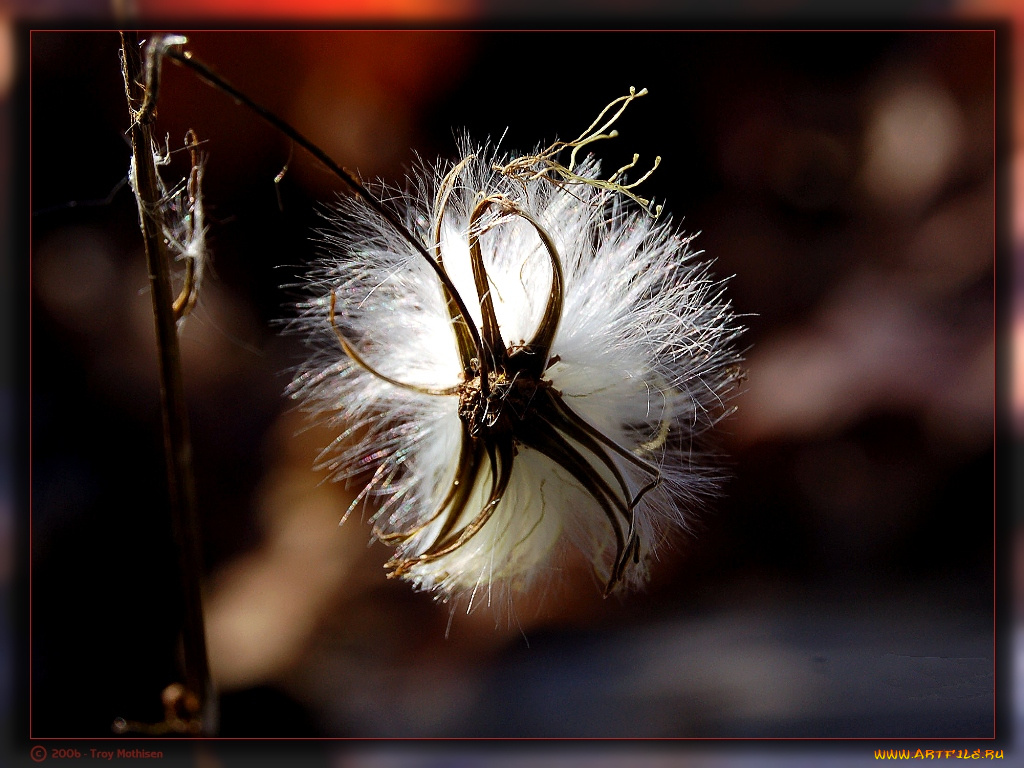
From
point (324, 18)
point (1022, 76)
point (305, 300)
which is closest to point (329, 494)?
point (305, 300)

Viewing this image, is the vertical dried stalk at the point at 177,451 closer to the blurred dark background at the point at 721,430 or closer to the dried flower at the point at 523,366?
the dried flower at the point at 523,366

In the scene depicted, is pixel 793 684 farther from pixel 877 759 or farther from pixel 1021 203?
pixel 1021 203

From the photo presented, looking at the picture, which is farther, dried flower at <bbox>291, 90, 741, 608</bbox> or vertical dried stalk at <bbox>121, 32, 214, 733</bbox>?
dried flower at <bbox>291, 90, 741, 608</bbox>

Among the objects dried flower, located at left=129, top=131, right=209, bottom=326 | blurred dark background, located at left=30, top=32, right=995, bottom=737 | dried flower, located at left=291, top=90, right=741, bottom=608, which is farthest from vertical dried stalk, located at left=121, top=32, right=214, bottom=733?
blurred dark background, located at left=30, top=32, right=995, bottom=737

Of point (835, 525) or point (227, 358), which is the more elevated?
point (227, 358)

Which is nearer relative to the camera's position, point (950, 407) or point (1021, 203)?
point (1021, 203)

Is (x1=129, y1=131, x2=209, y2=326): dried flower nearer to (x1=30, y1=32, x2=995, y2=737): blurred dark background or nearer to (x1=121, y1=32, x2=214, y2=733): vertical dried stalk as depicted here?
(x1=121, y1=32, x2=214, y2=733): vertical dried stalk

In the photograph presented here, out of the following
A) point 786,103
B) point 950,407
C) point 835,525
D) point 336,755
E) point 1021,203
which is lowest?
point 336,755
